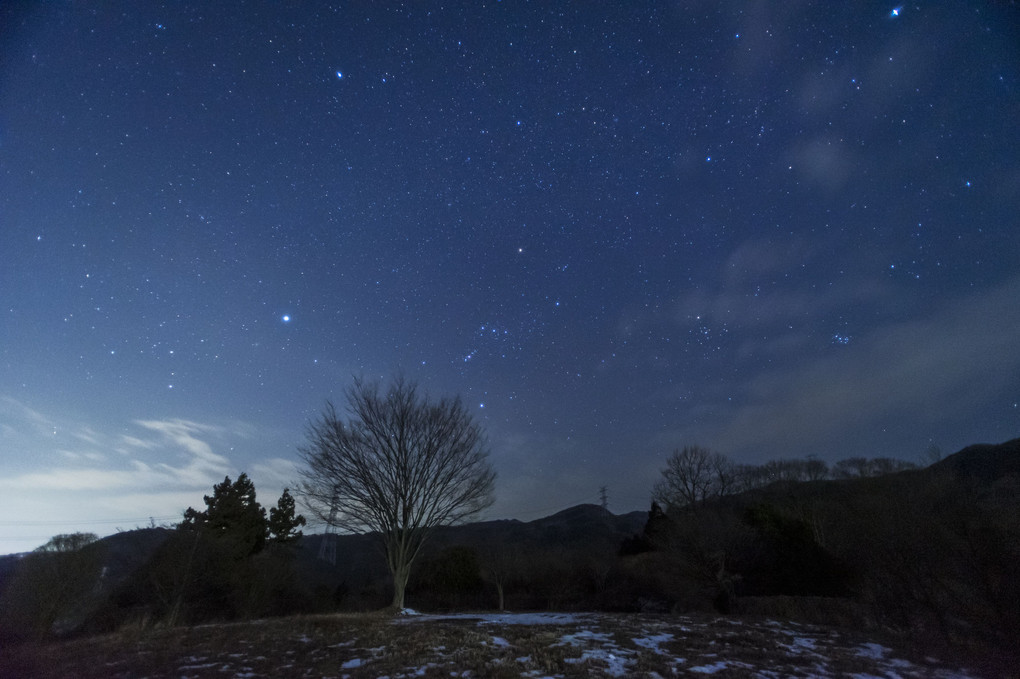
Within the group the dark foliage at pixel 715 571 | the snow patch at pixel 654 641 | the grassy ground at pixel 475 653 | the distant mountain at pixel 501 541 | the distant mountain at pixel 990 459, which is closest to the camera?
the grassy ground at pixel 475 653

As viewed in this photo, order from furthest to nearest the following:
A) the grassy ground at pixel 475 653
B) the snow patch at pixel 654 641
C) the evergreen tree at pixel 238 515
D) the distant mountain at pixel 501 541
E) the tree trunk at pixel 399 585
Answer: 1. the distant mountain at pixel 501 541
2. the evergreen tree at pixel 238 515
3. the tree trunk at pixel 399 585
4. the snow patch at pixel 654 641
5. the grassy ground at pixel 475 653

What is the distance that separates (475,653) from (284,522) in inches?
1539

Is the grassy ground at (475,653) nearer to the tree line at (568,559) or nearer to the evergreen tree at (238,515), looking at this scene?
the tree line at (568,559)

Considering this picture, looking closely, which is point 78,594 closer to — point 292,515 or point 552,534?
point 292,515

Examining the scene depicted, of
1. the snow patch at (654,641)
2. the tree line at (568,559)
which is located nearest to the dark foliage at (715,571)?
the tree line at (568,559)

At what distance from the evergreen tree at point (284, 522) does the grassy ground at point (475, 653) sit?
100 ft

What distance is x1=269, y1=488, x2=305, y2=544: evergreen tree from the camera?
4012 cm

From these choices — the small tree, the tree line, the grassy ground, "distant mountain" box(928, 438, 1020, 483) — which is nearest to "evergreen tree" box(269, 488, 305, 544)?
the tree line

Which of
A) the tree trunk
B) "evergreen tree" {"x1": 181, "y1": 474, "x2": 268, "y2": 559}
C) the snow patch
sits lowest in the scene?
the snow patch

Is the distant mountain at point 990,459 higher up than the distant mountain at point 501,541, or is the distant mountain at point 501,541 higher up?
the distant mountain at point 990,459

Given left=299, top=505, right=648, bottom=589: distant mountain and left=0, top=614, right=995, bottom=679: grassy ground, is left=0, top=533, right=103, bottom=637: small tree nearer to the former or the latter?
left=0, top=614, right=995, bottom=679: grassy ground

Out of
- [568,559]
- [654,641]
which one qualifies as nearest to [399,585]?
[654,641]

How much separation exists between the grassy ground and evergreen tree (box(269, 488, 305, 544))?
30.6 metres

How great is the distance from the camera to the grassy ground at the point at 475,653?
7.88m
